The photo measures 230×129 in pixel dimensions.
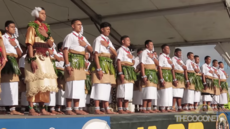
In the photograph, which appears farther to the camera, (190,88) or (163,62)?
(190,88)

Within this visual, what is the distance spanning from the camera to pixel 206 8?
7871mm

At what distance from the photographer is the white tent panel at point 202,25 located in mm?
8372

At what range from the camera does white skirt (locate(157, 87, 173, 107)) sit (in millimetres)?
5434

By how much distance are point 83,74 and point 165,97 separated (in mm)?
2169

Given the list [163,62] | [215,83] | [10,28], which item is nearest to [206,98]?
[215,83]

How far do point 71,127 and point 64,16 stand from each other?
6.47 m

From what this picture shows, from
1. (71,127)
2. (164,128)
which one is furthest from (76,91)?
(164,128)

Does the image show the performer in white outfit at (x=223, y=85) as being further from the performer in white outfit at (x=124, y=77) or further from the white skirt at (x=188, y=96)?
the performer in white outfit at (x=124, y=77)

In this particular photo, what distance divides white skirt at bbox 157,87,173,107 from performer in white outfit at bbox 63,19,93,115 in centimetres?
213

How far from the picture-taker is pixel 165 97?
17.8 feet

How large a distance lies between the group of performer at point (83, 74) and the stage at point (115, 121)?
489 millimetres

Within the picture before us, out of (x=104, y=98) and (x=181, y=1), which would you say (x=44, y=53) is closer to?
(x=104, y=98)

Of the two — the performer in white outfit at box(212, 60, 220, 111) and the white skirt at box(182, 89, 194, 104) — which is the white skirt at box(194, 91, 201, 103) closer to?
the white skirt at box(182, 89, 194, 104)

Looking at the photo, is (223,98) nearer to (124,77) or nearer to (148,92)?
(148,92)
